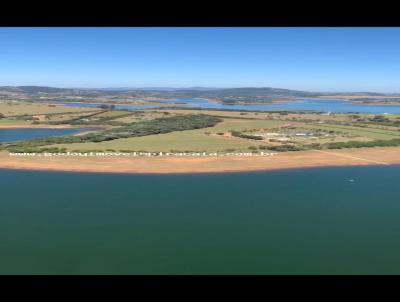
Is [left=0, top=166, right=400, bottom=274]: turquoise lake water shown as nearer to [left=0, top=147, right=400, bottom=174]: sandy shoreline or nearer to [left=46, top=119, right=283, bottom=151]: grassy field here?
[left=0, top=147, right=400, bottom=174]: sandy shoreline

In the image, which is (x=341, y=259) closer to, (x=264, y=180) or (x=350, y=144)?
(x=264, y=180)

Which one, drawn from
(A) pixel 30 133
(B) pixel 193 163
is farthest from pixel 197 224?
(A) pixel 30 133

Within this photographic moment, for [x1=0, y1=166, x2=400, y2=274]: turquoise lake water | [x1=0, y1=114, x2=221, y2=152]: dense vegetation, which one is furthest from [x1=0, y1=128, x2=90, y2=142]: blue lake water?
[x1=0, y1=166, x2=400, y2=274]: turquoise lake water

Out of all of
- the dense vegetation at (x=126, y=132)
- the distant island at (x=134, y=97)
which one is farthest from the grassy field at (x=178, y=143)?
the distant island at (x=134, y=97)

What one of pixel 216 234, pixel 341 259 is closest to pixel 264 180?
pixel 216 234

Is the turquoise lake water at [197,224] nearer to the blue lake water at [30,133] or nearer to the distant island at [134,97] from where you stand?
the blue lake water at [30,133]
